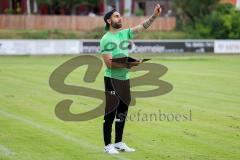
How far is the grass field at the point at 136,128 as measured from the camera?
10805 mm

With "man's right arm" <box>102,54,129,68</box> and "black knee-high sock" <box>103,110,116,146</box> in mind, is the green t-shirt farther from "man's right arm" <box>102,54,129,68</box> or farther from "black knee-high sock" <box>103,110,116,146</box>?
"black knee-high sock" <box>103,110,116,146</box>

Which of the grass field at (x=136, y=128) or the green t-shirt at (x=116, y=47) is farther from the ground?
the green t-shirt at (x=116, y=47)

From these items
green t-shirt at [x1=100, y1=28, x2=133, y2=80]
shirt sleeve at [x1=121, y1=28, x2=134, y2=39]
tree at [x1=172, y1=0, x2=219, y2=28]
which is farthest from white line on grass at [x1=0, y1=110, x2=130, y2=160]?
tree at [x1=172, y1=0, x2=219, y2=28]

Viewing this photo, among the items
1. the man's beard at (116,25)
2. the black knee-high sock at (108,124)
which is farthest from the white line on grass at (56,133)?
the man's beard at (116,25)

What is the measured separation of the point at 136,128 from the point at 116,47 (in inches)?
143

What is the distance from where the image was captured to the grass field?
10.8 metres

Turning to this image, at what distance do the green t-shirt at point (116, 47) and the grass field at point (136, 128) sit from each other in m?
1.29

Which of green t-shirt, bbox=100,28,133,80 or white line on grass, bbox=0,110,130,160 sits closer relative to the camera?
green t-shirt, bbox=100,28,133,80

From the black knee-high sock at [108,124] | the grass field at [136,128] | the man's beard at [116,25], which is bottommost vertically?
the grass field at [136,128]

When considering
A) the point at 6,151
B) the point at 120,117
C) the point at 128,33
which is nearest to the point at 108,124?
the point at 120,117

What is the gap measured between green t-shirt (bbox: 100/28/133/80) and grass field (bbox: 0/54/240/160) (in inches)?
50.6

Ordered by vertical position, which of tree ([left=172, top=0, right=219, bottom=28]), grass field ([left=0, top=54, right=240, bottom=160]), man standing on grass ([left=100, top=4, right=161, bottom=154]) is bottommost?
tree ([left=172, top=0, right=219, bottom=28])

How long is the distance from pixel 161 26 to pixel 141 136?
51.5m

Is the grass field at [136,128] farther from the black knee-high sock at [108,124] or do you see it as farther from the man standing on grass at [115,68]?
the man standing on grass at [115,68]
